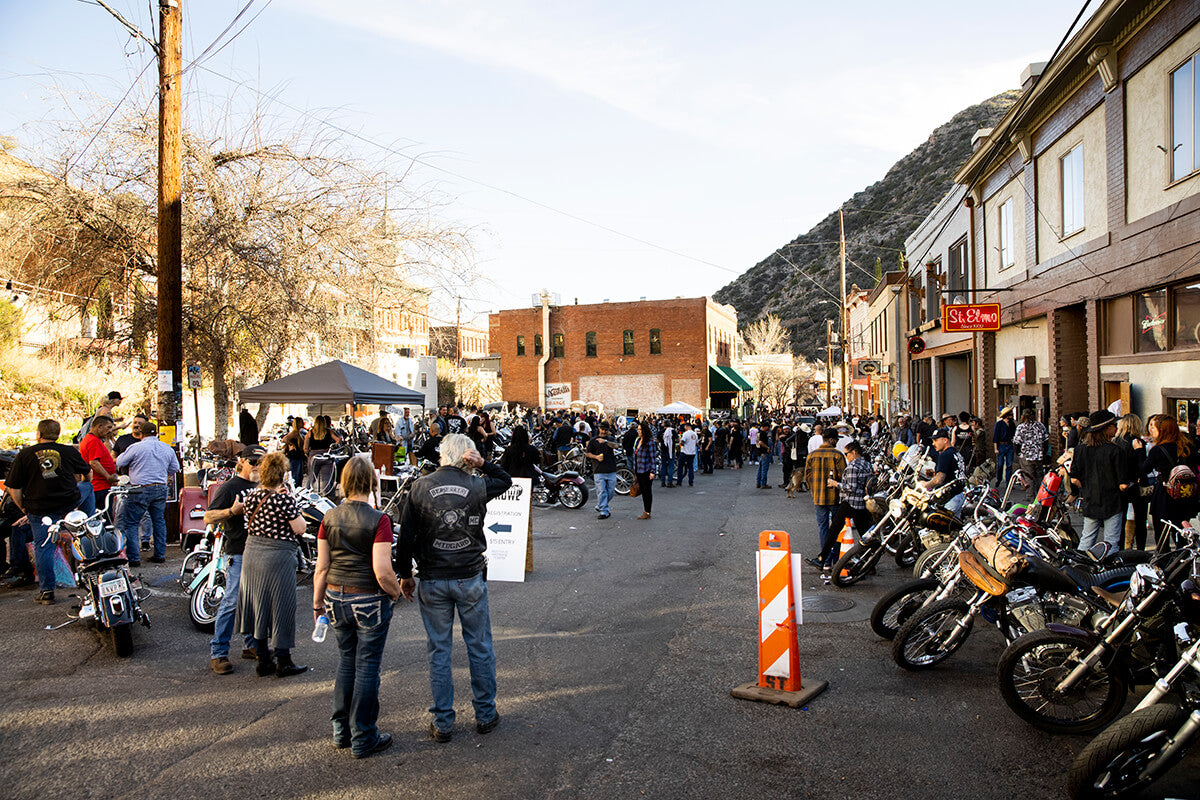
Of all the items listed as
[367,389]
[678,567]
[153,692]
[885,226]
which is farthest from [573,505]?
[885,226]

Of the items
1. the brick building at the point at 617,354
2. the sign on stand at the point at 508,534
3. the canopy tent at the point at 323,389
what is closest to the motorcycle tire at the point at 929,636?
the sign on stand at the point at 508,534

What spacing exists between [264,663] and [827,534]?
6.73 meters

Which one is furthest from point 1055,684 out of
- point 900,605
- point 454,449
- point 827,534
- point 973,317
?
point 973,317

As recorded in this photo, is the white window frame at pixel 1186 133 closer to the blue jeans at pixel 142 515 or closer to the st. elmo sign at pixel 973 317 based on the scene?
the st. elmo sign at pixel 973 317

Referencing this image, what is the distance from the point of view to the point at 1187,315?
38.6ft

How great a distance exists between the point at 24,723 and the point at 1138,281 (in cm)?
1481

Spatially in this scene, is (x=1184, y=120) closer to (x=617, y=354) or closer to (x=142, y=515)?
(x=142, y=515)

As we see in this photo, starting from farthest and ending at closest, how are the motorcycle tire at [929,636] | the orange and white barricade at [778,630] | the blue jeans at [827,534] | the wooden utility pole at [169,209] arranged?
the wooden utility pole at [169,209]
the blue jeans at [827,534]
the motorcycle tire at [929,636]
the orange and white barricade at [778,630]

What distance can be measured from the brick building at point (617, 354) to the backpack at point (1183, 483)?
47348mm

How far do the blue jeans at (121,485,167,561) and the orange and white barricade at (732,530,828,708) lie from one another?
7.80 metres

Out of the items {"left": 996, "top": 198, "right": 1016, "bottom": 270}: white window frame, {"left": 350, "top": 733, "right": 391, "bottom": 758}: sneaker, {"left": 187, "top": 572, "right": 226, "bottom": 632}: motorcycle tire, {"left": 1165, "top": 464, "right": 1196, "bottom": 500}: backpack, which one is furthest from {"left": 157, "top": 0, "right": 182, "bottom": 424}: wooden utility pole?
{"left": 996, "top": 198, "right": 1016, "bottom": 270}: white window frame

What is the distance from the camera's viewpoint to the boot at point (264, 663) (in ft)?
20.2

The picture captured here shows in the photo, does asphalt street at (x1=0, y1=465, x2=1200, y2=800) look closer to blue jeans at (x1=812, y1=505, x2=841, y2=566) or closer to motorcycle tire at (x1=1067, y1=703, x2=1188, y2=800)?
motorcycle tire at (x1=1067, y1=703, x2=1188, y2=800)

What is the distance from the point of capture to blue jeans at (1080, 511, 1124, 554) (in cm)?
894
